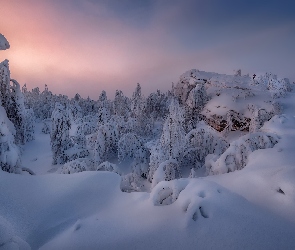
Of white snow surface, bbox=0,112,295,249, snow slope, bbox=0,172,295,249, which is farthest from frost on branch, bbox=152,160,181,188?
snow slope, bbox=0,172,295,249

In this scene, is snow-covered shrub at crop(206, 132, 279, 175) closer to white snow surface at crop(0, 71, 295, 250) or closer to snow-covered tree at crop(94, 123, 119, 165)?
white snow surface at crop(0, 71, 295, 250)

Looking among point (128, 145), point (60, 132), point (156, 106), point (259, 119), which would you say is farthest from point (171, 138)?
point (156, 106)

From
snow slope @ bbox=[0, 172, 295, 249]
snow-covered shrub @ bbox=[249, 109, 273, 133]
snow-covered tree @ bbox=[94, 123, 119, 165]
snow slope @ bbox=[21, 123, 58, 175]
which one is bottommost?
snow slope @ bbox=[21, 123, 58, 175]

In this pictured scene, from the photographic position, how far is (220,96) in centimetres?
1530

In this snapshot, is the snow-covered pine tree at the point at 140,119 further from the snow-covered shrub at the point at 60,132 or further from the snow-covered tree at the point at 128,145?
the snow-covered shrub at the point at 60,132

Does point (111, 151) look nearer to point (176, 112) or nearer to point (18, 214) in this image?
point (176, 112)

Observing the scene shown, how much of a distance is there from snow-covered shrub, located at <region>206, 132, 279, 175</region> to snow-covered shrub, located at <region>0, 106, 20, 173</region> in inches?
210

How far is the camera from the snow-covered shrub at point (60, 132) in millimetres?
15125

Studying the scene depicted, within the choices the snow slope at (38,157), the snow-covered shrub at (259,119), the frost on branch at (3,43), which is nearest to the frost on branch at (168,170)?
the snow-covered shrub at (259,119)

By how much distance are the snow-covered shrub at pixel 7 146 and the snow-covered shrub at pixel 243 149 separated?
17.5 feet

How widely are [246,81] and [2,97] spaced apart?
1598cm

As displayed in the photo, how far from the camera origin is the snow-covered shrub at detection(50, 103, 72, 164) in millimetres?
15125

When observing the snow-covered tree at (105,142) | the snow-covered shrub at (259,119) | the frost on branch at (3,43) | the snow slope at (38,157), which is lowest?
the snow slope at (38,157)

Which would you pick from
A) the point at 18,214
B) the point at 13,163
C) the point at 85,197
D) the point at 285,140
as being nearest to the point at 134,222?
the point at 85,197
